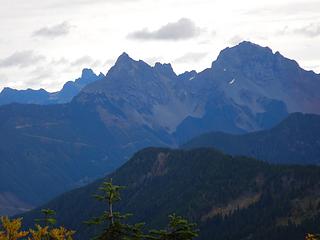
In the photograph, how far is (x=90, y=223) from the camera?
148 feet

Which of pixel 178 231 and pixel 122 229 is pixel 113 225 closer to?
pixel 122 229

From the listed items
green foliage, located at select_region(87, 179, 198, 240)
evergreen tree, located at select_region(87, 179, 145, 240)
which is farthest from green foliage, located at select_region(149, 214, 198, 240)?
evergreen tree, located at select_region(87, 179, 145, 240)

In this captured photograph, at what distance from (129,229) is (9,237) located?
9.56m

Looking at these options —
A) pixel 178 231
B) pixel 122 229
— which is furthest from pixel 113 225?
pixel 178 231

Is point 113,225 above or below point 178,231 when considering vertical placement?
above

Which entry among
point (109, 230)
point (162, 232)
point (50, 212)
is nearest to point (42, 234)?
point (50, 212)

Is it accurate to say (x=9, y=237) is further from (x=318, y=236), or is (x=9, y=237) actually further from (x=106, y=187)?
(x=318, y=236)

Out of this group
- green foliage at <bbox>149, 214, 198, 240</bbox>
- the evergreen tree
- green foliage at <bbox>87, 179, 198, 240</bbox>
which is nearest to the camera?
green foliage at <bbox>149, 214, 198, 240</bbox>

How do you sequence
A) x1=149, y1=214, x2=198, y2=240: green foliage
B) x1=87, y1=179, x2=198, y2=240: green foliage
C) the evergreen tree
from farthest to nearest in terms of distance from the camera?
the evergreen tree < x1=87, y1=179, x2=198, y2=240: green foliage < x1=149, y1=214, x2=198, y2=240: green foliage

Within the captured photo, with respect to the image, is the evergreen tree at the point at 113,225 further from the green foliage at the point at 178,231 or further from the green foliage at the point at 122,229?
the green foliage at the point at 178,231

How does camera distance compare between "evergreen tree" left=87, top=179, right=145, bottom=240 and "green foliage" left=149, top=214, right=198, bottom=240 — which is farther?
"evergreen tree" left=87, top=179, right=145, bottom=240

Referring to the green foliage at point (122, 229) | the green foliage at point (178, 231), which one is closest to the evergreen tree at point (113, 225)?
the green foliage at point (122, 229)

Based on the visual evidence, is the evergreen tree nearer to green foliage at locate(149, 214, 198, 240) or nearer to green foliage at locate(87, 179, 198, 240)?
green foliage at locate(87, 179, 198, 240)

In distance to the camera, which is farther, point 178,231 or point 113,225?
point 113,225
